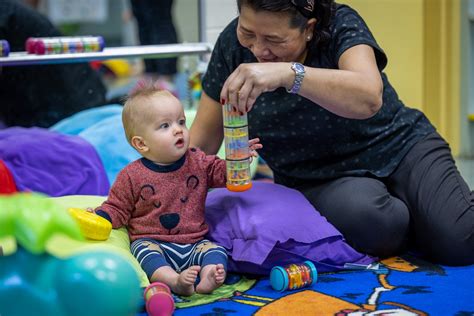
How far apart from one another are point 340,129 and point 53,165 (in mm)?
803

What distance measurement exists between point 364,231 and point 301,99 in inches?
12.2

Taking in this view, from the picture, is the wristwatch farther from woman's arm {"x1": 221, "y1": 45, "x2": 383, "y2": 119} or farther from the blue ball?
the blue ball

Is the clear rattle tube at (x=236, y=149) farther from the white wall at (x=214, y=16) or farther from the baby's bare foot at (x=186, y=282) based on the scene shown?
the white wall at (x=214, y=16)

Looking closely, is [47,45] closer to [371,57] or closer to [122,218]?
[122,218]

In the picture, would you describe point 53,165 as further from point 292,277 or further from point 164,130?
point 292,277

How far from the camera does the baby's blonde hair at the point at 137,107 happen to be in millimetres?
1512

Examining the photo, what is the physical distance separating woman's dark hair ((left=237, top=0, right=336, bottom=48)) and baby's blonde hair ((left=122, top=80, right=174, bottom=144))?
9.4 inches

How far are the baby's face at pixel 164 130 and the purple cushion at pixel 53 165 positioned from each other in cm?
53

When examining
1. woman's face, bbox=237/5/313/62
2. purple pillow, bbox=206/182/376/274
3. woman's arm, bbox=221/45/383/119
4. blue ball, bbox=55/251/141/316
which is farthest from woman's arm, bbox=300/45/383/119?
blue ball, bbox=55/251/141/316

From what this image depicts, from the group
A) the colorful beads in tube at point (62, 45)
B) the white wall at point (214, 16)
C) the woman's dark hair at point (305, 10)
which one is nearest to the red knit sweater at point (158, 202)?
the woman's dark hair at point (305, 10)

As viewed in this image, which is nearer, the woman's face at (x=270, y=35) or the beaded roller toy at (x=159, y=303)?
the beaded roller toy at (x=159, y=303)

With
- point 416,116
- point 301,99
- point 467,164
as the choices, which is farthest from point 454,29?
point 301,99

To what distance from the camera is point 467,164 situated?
2.70 m

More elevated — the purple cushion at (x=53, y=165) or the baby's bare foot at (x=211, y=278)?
the purple cushion at (x=53, y=165)
